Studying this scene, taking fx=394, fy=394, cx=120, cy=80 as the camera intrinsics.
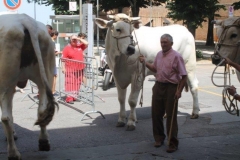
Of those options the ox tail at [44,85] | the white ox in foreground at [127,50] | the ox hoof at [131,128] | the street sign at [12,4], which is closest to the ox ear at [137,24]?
the white ox in foreground at [127,50]

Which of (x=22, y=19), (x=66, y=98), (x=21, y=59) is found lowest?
(x=66, y=98)

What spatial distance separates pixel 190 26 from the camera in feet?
93.1

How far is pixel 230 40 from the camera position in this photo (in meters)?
5.80

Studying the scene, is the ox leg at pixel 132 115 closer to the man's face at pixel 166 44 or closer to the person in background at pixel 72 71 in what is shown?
the man's face at pixel 166 44

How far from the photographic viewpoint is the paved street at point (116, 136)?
20.3ft

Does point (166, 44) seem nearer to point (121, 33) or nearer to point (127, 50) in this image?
point (127, 50)

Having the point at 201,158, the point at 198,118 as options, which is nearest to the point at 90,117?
the point at 198,118

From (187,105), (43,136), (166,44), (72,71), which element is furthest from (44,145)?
(187,105)

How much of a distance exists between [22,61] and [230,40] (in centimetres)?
304

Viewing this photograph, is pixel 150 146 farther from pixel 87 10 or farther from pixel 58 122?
pixel 87 10

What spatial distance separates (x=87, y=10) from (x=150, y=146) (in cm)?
975

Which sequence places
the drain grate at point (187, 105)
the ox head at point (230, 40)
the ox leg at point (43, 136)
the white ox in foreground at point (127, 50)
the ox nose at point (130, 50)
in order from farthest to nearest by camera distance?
the drain grate at point (187, 105)
the white ox in foreground at point (127, 50)
the ox nose at point (130, 50)
the ox leg at point (43, 136)
the ox head at point (230, 40)

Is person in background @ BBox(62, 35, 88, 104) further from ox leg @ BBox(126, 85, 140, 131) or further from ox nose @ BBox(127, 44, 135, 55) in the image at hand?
ox nose @ BBox(127, 44, 135, 55)

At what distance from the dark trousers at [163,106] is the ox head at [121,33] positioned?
1.08 m
